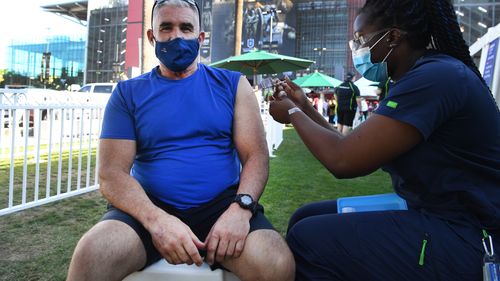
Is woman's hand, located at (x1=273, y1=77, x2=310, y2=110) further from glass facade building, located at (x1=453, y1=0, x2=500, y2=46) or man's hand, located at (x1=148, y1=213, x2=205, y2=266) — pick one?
glass facade building, located at (x1=453, y1=0, x2=500, y2=46)

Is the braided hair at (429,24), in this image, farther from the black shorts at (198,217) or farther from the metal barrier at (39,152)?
the metal barrier at (39,152)

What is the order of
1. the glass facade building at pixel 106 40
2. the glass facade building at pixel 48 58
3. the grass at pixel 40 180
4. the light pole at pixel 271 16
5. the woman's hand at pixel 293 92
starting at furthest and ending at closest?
1. the glass facade building at pixel 48 58
2. the glass facade building at pixel 106 40
3. the light pole at pixel 271 16
4. the grass at pixel 40 180
5. the woman's hand at pixel 293 92

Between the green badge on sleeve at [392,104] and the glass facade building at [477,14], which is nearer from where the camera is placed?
the green badge on sleeve at [392,104]

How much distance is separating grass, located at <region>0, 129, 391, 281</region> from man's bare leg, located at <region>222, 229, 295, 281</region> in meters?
1.80

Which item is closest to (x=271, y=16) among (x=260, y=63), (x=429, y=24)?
(x=260, y=63)

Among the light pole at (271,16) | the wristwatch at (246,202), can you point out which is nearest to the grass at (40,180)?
the wristwatch at (246,202)

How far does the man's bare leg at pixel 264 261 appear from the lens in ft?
4.99

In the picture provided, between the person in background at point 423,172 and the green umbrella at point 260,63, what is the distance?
886 cm

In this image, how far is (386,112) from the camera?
1391 mm

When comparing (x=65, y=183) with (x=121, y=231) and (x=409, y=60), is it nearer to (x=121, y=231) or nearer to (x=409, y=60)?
(x=121, y=231)

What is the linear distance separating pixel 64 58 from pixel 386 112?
8977 centimetres

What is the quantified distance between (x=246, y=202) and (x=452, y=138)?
2.84ft

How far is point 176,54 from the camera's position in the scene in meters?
2.21

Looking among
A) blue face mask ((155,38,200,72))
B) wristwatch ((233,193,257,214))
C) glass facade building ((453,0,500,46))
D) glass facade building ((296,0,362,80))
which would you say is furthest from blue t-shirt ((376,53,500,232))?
glass facade building ((296,0,362,80))
